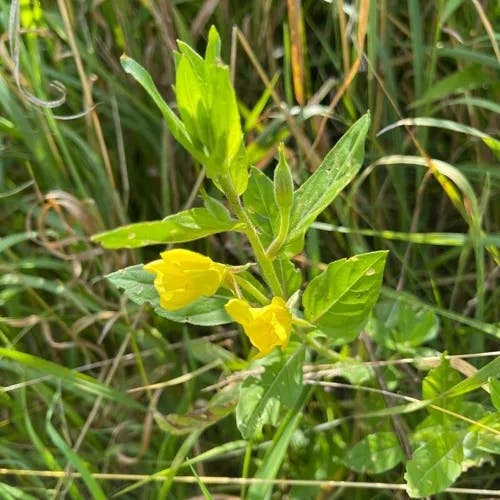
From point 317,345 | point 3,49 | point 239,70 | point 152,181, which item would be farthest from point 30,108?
point 317,345

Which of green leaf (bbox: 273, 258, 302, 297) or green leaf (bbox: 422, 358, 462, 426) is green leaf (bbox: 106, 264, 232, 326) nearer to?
green leaf (bbox: 273, 258, 302, 297)

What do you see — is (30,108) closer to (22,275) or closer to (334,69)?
(22,275)

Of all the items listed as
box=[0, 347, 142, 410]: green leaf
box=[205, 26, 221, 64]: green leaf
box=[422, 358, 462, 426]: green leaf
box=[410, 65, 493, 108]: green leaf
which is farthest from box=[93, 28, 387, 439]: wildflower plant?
box=[410, 65, 493, 108]: green leaf

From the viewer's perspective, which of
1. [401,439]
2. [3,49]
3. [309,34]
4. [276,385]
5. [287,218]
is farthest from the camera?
[309,34]

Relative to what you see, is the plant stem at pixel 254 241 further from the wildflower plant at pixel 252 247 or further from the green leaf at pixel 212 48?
the green leaf at pixel 212 48

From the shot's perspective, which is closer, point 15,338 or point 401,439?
point 401,439

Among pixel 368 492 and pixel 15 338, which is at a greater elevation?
pixel 15 338
